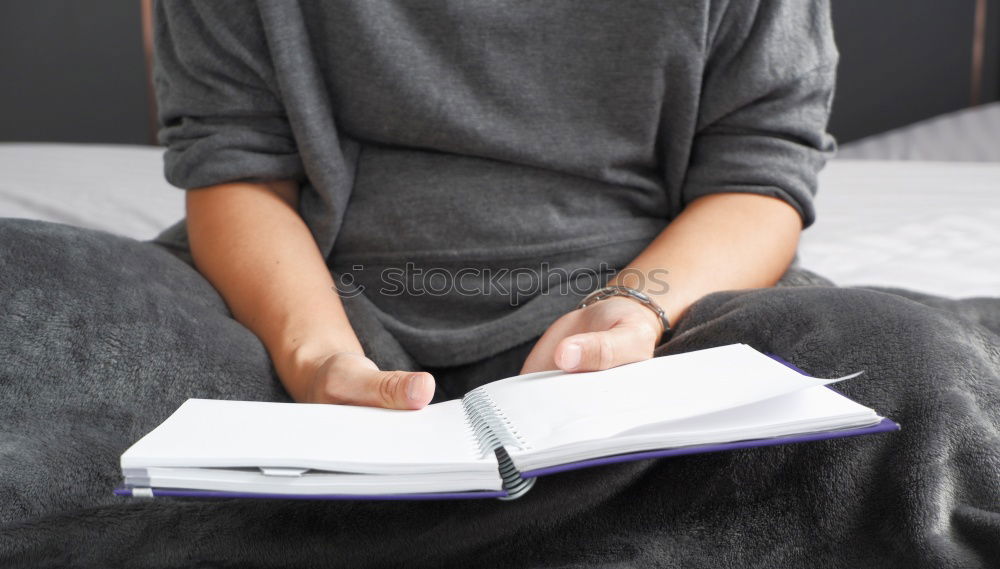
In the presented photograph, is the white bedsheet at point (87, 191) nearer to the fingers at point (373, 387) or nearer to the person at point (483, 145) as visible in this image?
the person at point (483, 145)

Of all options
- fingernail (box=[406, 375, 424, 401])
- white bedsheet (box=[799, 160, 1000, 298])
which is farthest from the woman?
white bedsheet (box=[799, 160, 1000, 298])

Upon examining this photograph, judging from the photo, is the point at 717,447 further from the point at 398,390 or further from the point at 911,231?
the point at 911,231

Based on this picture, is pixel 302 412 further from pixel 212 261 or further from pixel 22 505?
pixel 212 261

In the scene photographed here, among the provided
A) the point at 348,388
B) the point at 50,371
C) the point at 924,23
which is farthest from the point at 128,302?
the point at 924,23

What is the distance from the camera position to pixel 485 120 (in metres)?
0.81

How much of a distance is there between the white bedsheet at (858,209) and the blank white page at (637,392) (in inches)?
24.0

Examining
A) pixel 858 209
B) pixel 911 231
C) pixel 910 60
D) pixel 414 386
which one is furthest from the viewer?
pixel 910 60

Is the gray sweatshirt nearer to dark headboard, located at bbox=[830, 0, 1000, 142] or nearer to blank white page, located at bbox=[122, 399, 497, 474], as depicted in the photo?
blank white page, located at bbox=[122, 399, 497, 474]

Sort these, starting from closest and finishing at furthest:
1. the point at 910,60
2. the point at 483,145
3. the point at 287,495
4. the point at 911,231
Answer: the point at 287,495
the point at 483,145
the point at 911,231
the point at 910,60

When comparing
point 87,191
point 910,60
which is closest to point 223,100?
point 87,191

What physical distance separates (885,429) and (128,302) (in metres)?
0.51

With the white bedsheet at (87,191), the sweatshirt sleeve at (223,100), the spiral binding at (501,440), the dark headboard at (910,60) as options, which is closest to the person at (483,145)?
the sweatshirt sleeve at (223,100)

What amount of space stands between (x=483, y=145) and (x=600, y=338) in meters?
0.29

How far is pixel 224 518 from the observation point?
49 centimetres
